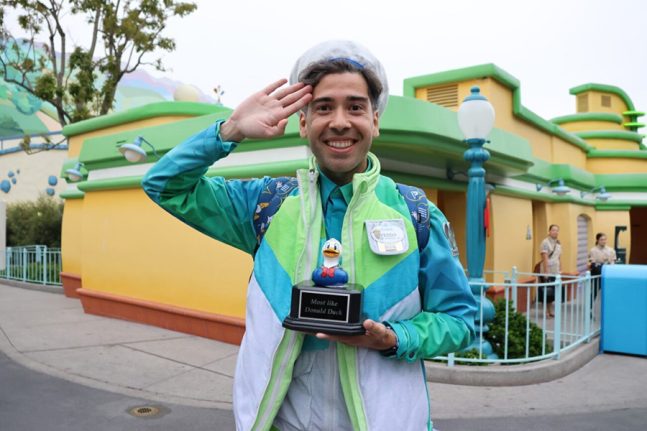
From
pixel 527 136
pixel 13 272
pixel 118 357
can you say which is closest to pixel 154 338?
pixel 118 357

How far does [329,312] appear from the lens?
1.40 meters

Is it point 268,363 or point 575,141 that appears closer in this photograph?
point 268,363

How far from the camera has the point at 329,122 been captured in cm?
156

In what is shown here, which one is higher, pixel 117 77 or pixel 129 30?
pixel 129 30

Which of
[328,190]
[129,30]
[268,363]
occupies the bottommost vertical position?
[268,363]

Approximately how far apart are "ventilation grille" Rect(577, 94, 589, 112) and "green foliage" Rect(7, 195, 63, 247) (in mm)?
18301

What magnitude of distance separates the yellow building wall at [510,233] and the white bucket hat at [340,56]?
862 cm

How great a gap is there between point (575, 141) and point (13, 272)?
15473mm

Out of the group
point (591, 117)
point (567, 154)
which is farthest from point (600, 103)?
point (567, 154)

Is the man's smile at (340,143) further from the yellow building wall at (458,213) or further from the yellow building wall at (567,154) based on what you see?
the yellow building wall at (567,154)

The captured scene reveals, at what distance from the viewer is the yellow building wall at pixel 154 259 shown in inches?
281

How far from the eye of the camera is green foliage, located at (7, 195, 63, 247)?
17812 mm

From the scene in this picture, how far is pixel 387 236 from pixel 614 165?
55.0 feet

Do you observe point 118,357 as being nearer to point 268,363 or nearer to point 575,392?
point 575,392
